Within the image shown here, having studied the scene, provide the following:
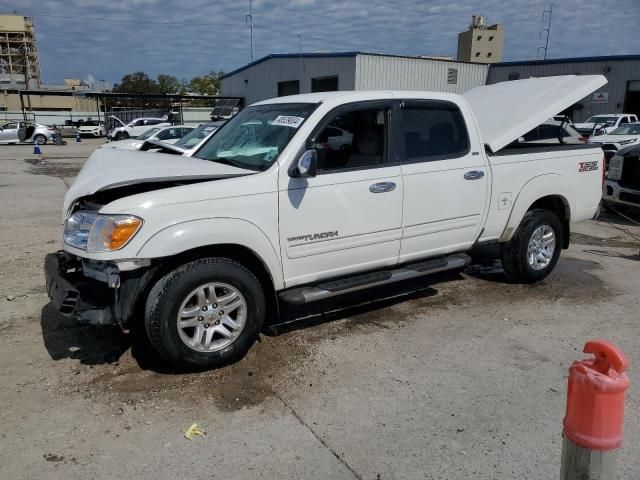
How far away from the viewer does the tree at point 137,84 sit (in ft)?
289

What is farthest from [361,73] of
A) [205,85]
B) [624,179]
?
[205,85]

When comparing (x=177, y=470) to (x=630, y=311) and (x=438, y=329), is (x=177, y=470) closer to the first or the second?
(x=438, y=329)

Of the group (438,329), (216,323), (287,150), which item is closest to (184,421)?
(216,323)

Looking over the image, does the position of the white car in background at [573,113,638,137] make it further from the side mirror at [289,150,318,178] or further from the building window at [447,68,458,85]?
the side mirror at [289,150,318,178]

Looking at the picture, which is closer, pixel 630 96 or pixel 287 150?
pixel 287 150

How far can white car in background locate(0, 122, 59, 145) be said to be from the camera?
→ 112 ft

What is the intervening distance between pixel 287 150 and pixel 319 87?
101 ft

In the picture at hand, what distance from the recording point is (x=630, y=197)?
9.10 meters

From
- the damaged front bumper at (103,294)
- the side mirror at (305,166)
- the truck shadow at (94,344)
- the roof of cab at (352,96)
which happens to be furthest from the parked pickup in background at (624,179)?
the damaged front bumper at (103,294)

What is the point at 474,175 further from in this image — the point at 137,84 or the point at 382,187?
the point at 137,84

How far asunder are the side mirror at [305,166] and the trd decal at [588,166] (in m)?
3.49

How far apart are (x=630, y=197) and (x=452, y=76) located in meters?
25.2

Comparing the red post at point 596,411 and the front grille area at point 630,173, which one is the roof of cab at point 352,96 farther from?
the front grille area at point 630,173

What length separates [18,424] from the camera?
326 cm
